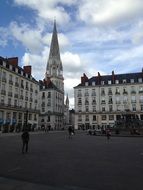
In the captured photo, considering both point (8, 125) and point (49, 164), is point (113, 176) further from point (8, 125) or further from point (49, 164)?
point (8, 125)

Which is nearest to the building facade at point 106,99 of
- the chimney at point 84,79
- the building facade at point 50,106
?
the chimney at point 84,79

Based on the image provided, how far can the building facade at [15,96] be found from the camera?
193ft

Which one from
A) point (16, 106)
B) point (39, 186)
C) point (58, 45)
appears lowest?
point (39, 186)

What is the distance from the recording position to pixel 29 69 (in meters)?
74.1

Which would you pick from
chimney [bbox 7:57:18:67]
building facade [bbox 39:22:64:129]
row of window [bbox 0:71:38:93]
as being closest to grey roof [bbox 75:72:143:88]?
building facade [bbox 39:22:64:129]

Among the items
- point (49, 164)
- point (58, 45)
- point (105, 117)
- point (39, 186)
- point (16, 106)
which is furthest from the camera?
point (58, 45)

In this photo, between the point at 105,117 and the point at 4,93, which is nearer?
the point at 4,93

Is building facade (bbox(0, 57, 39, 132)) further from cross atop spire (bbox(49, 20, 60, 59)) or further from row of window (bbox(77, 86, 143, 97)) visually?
cross atop spire (bbox(49, 20, 60, 59))

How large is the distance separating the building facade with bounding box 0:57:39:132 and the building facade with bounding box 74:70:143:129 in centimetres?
2182

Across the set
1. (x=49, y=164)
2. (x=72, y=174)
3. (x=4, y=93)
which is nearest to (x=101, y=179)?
(x=72, y=174)

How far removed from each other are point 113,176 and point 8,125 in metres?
54.7

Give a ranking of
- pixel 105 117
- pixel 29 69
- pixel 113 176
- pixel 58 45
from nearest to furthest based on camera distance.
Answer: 1. pixel 113 176
2. pixel 29 69
3. pixel 105 117
4. pixel 58 45

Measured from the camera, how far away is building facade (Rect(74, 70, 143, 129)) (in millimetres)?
85188

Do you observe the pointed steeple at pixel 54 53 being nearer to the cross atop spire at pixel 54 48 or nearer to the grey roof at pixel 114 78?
the cross atop spire at pixel 54 48
